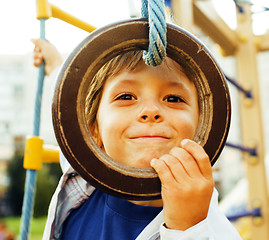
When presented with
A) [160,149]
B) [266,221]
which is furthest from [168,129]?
[266,221]

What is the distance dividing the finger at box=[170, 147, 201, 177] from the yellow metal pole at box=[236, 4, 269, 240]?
47.8 inches

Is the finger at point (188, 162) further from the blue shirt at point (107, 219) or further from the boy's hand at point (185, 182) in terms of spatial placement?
the blue shirt at point (107, 219)

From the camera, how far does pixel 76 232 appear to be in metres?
0.72

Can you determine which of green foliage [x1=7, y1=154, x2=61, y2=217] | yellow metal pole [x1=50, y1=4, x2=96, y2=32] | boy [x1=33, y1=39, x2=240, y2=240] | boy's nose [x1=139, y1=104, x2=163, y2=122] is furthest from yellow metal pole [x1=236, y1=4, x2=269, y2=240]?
green foliage [x1=7, y1=154, x2=61, y2=217]

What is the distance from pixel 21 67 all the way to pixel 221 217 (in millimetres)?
23423

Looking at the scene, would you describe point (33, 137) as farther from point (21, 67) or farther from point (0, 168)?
point (21, 67)

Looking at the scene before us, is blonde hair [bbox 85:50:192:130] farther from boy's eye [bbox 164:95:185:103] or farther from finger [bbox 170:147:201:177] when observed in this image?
finger [bbox 170:147:201:177]

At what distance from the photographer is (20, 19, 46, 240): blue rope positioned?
0.69 meters

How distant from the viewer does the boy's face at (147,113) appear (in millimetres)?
552

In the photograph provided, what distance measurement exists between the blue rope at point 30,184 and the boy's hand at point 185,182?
0.33 m

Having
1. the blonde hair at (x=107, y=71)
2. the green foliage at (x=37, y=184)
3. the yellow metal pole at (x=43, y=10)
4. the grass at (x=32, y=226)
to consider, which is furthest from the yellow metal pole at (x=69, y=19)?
the green foliage at (x=37, y=184)

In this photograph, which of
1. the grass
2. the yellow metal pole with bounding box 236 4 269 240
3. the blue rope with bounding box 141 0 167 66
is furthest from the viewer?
the grass

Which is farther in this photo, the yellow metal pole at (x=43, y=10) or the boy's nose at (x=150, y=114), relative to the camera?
the yellow metal pole at (x=43, y=10)

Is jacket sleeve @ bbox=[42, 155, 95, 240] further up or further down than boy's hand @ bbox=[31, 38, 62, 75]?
further down
